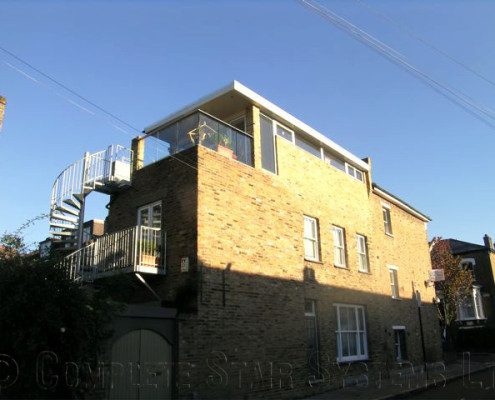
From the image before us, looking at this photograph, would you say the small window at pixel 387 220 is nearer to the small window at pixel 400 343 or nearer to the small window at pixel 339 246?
the small window at pixel 400 343

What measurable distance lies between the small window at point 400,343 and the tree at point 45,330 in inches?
614

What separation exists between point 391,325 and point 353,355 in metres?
3.64

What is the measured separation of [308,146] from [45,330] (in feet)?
40.5

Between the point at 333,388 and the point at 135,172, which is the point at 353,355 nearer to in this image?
the point at 333,388

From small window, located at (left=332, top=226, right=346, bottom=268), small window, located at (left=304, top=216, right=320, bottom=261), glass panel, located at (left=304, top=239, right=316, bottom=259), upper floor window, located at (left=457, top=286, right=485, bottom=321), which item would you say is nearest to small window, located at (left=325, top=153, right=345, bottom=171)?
small window, located at (left=332, top=226, right=346, bottom=268)

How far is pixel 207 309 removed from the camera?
1195cm

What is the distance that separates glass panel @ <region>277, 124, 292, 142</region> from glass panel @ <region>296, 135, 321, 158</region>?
530 mm

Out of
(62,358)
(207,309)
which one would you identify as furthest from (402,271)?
(62,358)

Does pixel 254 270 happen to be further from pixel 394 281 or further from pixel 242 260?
pixel 394 281

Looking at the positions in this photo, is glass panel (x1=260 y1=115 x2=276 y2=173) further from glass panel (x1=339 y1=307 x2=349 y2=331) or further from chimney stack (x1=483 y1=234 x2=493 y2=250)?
chimney stack (x1=483 y1=234 x2=493 y2=250)

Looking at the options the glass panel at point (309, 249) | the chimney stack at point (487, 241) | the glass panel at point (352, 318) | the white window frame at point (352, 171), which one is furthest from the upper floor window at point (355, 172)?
the chimney stack at point (487, 241)

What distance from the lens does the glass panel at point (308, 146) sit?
17933mm

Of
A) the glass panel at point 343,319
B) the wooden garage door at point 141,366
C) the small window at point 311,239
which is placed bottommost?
the wooden garage door at point 141,366

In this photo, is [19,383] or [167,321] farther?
[167,321]
